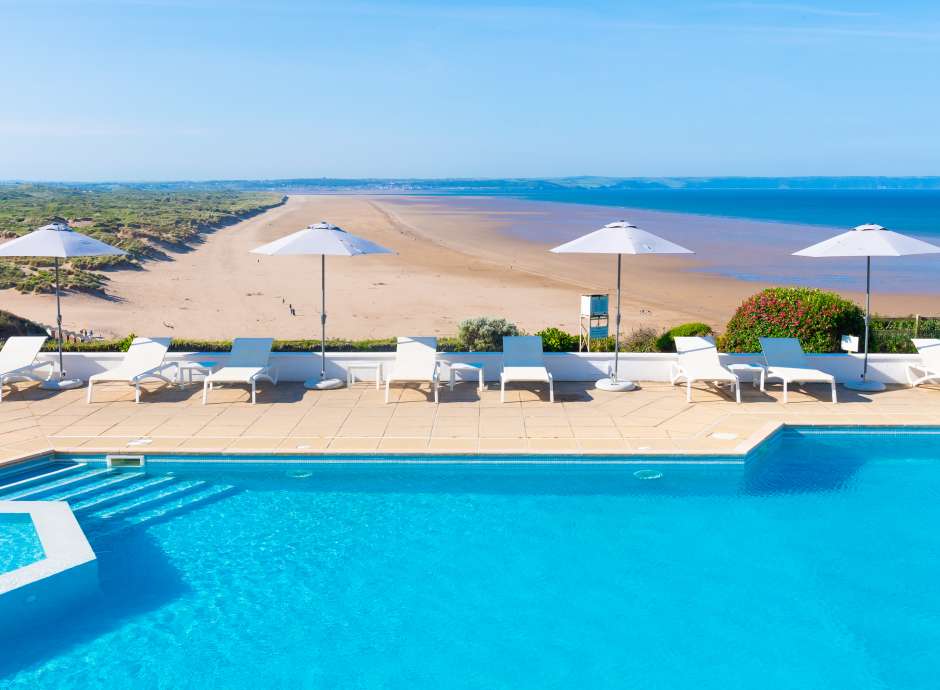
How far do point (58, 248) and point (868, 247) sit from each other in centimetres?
1012

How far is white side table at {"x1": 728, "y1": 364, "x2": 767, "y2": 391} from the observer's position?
10.5 m

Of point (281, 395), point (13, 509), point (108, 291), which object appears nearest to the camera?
point (13, 509)

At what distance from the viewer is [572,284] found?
3000 centimetres

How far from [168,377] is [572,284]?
67.8 feet

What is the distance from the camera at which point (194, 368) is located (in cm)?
1077

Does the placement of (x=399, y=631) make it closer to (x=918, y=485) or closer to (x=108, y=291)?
(x=918, y=485)

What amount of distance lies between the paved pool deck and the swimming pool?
0.30 metres

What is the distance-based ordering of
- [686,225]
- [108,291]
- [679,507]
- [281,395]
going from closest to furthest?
[679,507] < [281,395] < [108,291] < [686,225]

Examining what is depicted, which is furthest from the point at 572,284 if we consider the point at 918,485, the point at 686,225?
the point at 686,225

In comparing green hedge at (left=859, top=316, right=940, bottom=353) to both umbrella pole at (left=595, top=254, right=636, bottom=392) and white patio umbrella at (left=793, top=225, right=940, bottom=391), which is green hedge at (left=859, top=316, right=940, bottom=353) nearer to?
white patio umbrella at (left=793, top=225, right=940, bottom=391)

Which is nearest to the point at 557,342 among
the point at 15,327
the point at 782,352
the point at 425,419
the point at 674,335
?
the point at 674,335

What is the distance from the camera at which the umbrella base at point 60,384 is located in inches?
421

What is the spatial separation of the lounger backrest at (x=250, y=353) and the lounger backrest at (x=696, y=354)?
540 centimetres

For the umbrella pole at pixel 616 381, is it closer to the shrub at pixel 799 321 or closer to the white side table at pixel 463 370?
the white side table at pixel 463 370
